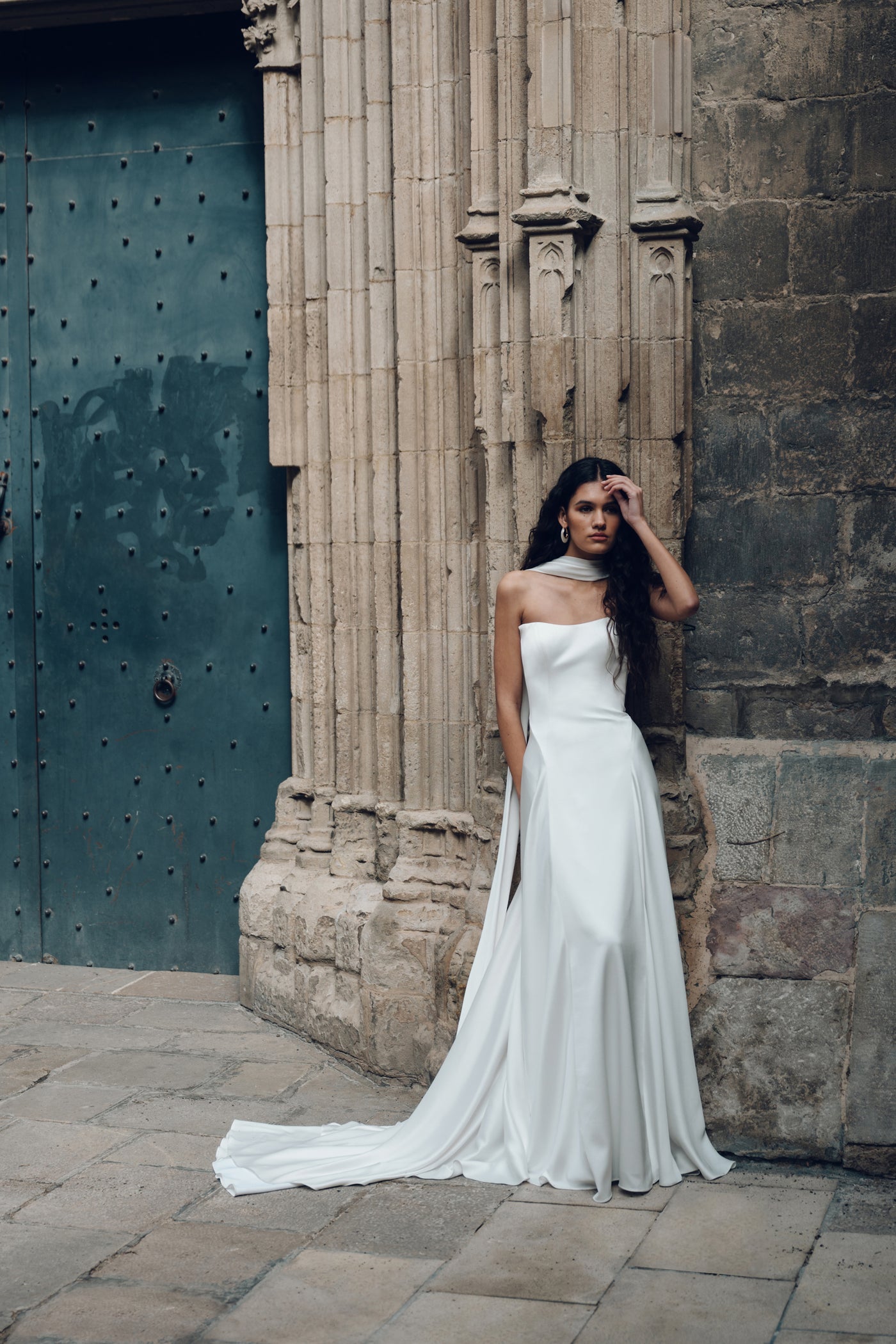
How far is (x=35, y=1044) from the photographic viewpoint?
5551 millimetres

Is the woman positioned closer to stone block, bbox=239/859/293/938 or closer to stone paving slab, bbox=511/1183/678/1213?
stone paving slab, bbox=511/1183/678/1213

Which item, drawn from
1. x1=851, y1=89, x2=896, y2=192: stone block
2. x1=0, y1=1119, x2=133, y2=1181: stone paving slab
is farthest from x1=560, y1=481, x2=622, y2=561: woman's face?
x1=0, y1=1119, x2=133, y2=1181: stone paving slab

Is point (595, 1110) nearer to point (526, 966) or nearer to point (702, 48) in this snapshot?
point (526, 966)

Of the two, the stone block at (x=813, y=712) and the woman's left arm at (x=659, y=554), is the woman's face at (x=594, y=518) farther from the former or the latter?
the stone block at (x=813, y=712)

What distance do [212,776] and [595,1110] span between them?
2719mm

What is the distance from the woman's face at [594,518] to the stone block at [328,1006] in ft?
6.00

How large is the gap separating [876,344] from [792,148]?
0.64m

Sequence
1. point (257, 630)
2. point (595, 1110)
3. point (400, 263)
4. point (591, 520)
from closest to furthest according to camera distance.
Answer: point (595, 1110) < point (591, 520) < point (400, 263) < point (257, 630)

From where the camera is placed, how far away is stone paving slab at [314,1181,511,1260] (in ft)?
12.4

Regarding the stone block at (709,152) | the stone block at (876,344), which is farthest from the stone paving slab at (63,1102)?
the stone block at (709,152)

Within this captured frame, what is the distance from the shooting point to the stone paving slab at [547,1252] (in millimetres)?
3510

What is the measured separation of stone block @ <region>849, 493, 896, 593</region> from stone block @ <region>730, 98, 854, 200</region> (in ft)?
3.02

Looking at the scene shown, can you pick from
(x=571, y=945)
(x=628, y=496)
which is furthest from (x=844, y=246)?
(x=571, y=945)

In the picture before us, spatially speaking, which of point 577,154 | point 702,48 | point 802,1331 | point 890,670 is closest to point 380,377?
point 577,154
